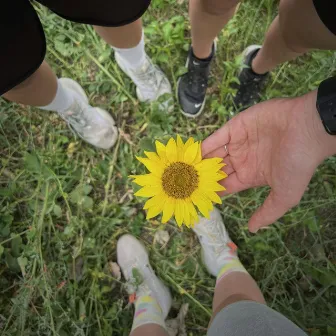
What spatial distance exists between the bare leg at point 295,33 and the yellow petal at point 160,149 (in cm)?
65

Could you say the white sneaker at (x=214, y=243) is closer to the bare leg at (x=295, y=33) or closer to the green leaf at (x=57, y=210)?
the green leaf at (x=57, y=210)

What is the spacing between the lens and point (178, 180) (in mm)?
1223

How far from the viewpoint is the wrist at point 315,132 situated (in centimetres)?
113

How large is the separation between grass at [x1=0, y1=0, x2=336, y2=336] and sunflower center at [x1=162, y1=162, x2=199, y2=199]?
51 centimetres

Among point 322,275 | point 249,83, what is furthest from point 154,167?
point 322,275

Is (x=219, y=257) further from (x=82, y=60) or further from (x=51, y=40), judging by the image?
(x=51, y=40)

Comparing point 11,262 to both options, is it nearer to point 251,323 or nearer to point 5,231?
point 5,231

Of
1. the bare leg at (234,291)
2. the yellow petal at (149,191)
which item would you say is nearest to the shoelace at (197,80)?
the yellow petal at (149,191)

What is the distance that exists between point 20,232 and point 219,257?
1139 millimetres

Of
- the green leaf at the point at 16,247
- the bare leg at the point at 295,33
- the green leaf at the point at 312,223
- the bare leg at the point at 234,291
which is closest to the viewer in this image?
the bare leg at the point at 295,33

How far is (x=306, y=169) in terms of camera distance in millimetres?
1159

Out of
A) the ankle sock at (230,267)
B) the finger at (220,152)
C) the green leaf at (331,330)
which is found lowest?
the ankle sock at (230,267)

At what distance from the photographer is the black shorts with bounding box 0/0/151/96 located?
1004mm

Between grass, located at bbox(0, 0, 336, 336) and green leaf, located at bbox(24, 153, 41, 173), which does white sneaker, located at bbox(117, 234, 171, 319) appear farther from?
green leaf, located at bbox(24, 153, 41, 173)
